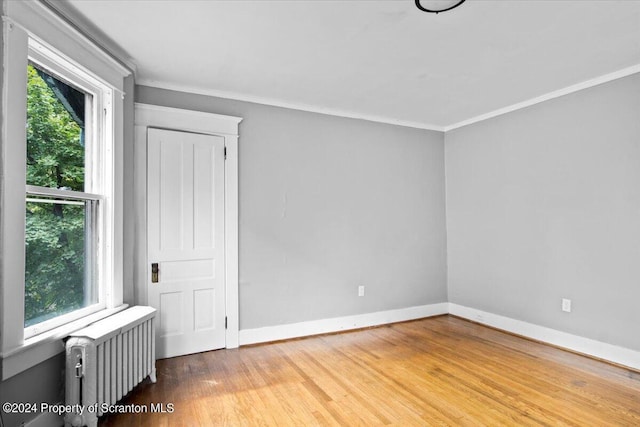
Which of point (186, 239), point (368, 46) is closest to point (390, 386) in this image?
point (186, 239)

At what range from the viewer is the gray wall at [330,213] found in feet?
12.1

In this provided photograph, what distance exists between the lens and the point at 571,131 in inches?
138

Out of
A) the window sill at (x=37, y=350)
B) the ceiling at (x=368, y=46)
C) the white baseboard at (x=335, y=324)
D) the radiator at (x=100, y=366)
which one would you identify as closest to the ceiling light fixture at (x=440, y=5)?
the ceiling at (x=368, y=46)

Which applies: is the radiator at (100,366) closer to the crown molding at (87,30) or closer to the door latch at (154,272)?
the door latch at (154,272)

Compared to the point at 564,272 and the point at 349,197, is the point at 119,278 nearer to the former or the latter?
the point at 349,197

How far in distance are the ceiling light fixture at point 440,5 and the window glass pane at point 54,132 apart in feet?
7.50

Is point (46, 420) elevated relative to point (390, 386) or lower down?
elevated

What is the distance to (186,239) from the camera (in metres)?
3.34

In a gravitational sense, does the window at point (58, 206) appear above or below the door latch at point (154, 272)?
above

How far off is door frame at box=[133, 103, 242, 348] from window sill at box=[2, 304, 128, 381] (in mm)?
850

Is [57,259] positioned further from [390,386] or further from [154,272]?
[390,386]

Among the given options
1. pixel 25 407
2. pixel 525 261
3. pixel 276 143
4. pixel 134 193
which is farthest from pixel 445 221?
pixel 25 407

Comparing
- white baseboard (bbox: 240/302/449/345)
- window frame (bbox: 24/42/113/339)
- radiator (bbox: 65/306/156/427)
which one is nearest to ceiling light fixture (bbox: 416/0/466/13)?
window frame (bbox: 24/42/113/339)

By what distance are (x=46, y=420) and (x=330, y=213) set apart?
2.92 m
